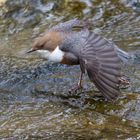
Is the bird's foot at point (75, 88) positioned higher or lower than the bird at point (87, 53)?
lower

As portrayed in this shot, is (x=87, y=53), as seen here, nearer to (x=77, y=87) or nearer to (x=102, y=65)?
(x=102, y=65)

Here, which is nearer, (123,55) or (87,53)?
(87,53)

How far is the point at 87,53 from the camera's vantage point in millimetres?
4797

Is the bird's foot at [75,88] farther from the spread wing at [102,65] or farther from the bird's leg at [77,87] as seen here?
the spread wing at [102,65]

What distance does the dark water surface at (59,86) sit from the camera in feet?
14.6

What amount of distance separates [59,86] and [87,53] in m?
0.75

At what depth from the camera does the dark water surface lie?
4.46 m

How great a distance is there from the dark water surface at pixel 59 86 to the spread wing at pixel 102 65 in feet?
0.89

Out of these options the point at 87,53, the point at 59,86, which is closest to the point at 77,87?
the point at 59,86

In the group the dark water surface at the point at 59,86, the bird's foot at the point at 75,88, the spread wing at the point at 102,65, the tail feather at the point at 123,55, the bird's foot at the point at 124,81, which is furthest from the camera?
the tail feather at the point at 123,55

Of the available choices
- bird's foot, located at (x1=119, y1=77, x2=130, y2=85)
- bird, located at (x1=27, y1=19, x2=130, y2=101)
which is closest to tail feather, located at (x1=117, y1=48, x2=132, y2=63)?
bird, located at (x1=27, y1=19, x2=130, y2=101)

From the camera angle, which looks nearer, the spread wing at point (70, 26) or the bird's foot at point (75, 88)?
the bird's foot at point (75, 88)

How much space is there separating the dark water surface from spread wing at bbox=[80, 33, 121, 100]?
0.89ft

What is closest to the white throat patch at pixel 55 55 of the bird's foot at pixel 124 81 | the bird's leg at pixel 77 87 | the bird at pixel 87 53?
the bird at pixel 87 53
